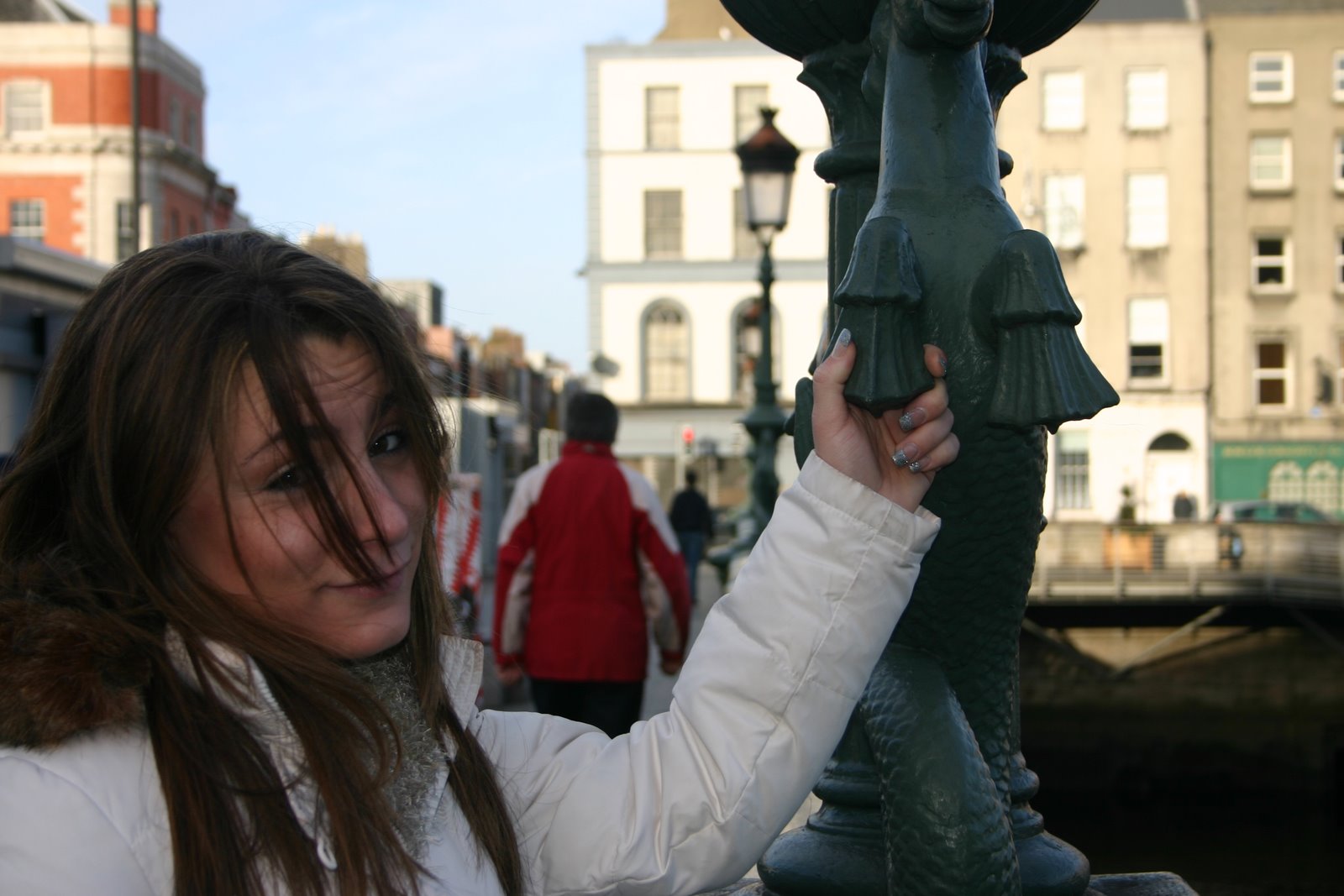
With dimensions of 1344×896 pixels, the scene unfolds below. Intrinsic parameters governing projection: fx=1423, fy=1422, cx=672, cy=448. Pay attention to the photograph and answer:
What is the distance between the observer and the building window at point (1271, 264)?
1281 inches

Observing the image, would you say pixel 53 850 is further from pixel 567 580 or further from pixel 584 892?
pixel 567 580

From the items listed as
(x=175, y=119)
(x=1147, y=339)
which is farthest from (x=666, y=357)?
(x=175, y=119)

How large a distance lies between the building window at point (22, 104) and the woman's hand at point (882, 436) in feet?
123

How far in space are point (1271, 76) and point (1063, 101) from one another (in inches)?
193

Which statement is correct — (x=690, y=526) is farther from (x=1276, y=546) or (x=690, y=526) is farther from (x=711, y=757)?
(x=711, y=757)

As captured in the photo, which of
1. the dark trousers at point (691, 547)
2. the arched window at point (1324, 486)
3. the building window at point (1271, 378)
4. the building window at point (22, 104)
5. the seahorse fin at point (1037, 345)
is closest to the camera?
the seahorse fin at point (1037, 345)

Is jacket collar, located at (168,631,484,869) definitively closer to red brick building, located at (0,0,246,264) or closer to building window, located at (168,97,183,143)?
red brick building, located at (0,0,246,264)

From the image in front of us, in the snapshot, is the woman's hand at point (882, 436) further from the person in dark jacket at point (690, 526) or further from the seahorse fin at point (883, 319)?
the person in dark jacket at point (690, 526)

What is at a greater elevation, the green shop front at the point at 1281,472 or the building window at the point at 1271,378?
the building window at the point at 1271,378

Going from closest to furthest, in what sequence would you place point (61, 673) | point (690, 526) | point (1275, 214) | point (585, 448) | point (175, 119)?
1. point (61, 673)
2. point (585, 448)
3. point (690, 526)
4. point (1275, 214)
5. point (175, 119)

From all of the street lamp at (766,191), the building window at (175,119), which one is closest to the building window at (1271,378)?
the street lamp at (766,191)

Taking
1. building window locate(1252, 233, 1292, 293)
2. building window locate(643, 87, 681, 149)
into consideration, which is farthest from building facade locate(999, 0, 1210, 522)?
building window locate(643, 87, 681, 149)

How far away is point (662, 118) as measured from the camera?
112 feet

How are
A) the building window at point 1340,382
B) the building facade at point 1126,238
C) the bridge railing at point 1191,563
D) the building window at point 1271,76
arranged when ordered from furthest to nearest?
the building window at point 1271,76 < the building facade at point 1126,238 < the building window at point 1340,382 < the bridge railing at point 1191,563
